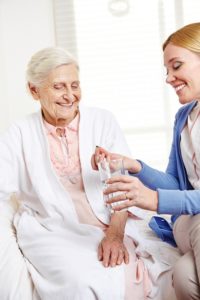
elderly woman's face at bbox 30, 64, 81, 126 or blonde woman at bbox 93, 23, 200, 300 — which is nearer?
blonde woman at bbox 93, 23, 200, 300

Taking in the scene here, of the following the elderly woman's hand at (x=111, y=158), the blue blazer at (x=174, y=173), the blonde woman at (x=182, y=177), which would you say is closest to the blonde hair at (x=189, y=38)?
the blonde woman at (x=182, y=177)

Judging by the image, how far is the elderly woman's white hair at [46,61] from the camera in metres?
1.58

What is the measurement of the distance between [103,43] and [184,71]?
2285mm

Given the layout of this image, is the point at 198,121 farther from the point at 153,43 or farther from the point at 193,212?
the point at 153,43

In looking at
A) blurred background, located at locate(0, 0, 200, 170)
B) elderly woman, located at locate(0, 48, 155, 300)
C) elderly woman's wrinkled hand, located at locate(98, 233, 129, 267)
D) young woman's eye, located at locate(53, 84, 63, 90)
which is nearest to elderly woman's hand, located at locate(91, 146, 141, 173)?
elderly woman, located at locate(0, 48, 155, 300)

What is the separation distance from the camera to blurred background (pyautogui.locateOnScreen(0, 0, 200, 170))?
3434 millimetres

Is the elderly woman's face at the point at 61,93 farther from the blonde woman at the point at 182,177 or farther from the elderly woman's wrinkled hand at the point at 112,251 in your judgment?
the elderly woman's wrinkled hand at the point at 112,251

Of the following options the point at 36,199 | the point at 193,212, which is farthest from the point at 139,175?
the point at 36,199

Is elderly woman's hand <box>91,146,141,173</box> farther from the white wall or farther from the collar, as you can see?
the white wall

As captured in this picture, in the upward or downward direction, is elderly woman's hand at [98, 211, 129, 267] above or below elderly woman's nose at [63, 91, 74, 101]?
below

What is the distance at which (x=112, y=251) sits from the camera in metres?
1.34

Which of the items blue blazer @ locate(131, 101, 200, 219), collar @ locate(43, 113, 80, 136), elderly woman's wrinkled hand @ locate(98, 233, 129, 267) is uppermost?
collar @ locate(43, 113, 80, 136)

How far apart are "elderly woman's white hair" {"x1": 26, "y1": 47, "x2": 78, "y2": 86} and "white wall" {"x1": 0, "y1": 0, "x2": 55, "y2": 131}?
1847 mm

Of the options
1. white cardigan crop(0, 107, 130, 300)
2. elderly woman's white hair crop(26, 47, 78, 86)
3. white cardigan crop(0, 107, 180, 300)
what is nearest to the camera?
white cardigan crop(0, 107, 180, 300)
